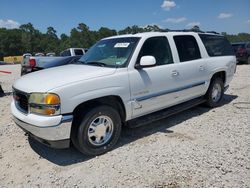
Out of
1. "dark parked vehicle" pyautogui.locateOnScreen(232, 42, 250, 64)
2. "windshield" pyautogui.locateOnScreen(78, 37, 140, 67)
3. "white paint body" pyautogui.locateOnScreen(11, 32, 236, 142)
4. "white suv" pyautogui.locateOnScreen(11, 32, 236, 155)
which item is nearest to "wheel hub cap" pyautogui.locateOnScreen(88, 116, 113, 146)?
"white suv" pyautogui.locateOnScreen(11, 32, 236, 155)

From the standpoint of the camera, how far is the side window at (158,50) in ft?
14.8

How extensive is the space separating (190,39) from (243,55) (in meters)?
13.8

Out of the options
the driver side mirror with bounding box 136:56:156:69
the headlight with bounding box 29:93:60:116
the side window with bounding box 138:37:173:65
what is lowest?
the headlight with bounding box 29:93:60:116

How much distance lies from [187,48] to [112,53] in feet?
5.79

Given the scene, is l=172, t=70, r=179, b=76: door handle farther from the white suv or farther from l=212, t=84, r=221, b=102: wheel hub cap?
l=212, t=84, r=221, b=102: wheel hub cap

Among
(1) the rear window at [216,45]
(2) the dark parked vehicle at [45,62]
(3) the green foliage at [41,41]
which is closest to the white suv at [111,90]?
(1) the rear window at [216,45]

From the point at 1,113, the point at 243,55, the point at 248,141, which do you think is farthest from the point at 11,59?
the point at 248,141

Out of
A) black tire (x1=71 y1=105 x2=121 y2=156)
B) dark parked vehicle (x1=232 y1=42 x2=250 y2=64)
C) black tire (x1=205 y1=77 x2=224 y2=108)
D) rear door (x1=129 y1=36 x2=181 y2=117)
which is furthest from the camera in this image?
dark parked vehicle (x1=232 y1=42 x2=250 y2=64)

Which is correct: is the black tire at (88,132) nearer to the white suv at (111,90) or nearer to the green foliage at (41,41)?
the white suv at (111,90)

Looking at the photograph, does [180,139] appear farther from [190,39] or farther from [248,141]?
[190,39]

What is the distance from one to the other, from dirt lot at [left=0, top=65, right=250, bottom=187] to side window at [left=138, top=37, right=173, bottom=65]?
1357 millimetres

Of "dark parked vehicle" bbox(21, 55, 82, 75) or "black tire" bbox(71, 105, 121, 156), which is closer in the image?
"black tire" bbox(71, 105, 121, 156)

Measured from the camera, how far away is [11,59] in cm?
6094

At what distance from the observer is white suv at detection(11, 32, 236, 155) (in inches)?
138
